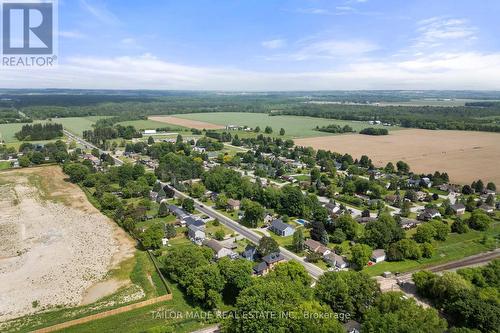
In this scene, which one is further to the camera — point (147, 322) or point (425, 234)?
point (425, 234)

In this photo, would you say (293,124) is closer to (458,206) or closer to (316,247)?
(458,206)

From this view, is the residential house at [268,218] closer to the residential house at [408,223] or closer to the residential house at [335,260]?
the residential house at [335,260]

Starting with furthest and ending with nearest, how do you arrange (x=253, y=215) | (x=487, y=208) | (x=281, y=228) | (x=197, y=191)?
(x=197, y=191)
(x=487, y=208)
(x=253, y=215)
(x=281, y=228)

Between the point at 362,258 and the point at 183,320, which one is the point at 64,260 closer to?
the point at 183,320

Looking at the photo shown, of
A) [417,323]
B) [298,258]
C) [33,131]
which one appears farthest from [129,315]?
[33,131]

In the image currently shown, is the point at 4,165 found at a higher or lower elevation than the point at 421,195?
lower

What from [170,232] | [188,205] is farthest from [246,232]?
[188,205]

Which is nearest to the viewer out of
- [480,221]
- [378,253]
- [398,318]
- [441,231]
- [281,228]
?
[398,318]

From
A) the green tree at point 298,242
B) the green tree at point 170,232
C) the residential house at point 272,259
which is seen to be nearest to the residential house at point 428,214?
the green tree at point 298,242
